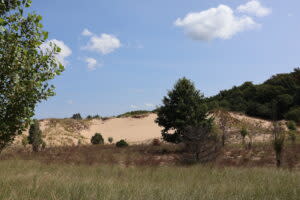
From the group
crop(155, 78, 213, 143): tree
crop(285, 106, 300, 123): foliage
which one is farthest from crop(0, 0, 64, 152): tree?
crop(285, 106, 300, 123): foliage

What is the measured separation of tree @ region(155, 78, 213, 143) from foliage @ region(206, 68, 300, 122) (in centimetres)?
1646

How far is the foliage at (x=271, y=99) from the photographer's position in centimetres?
4012

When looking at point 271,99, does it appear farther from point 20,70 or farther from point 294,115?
point 20,70

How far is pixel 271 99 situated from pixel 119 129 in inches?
951

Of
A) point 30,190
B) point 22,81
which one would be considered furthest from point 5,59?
point 30,190

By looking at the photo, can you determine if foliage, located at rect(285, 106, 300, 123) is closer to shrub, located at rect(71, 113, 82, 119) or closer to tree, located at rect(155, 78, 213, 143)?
tree, located at rect(155, 78, 213, 143)

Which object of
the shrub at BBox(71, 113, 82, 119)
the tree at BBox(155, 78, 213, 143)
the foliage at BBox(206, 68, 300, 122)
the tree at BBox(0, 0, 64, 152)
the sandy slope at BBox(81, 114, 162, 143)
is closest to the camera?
the tree at BBox(0, 0, 64, 152)

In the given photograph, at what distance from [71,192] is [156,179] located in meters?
3.86

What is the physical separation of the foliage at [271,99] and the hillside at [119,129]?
126 inches

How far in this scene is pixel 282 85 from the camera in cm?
4522

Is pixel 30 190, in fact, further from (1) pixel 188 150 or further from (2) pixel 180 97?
(2) pixel 180 97

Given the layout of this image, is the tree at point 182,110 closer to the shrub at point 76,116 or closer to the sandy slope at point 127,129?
the sandy slope at point 127,129

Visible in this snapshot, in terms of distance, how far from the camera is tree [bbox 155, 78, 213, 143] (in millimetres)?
20562

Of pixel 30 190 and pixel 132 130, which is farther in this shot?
pixel 132 130
